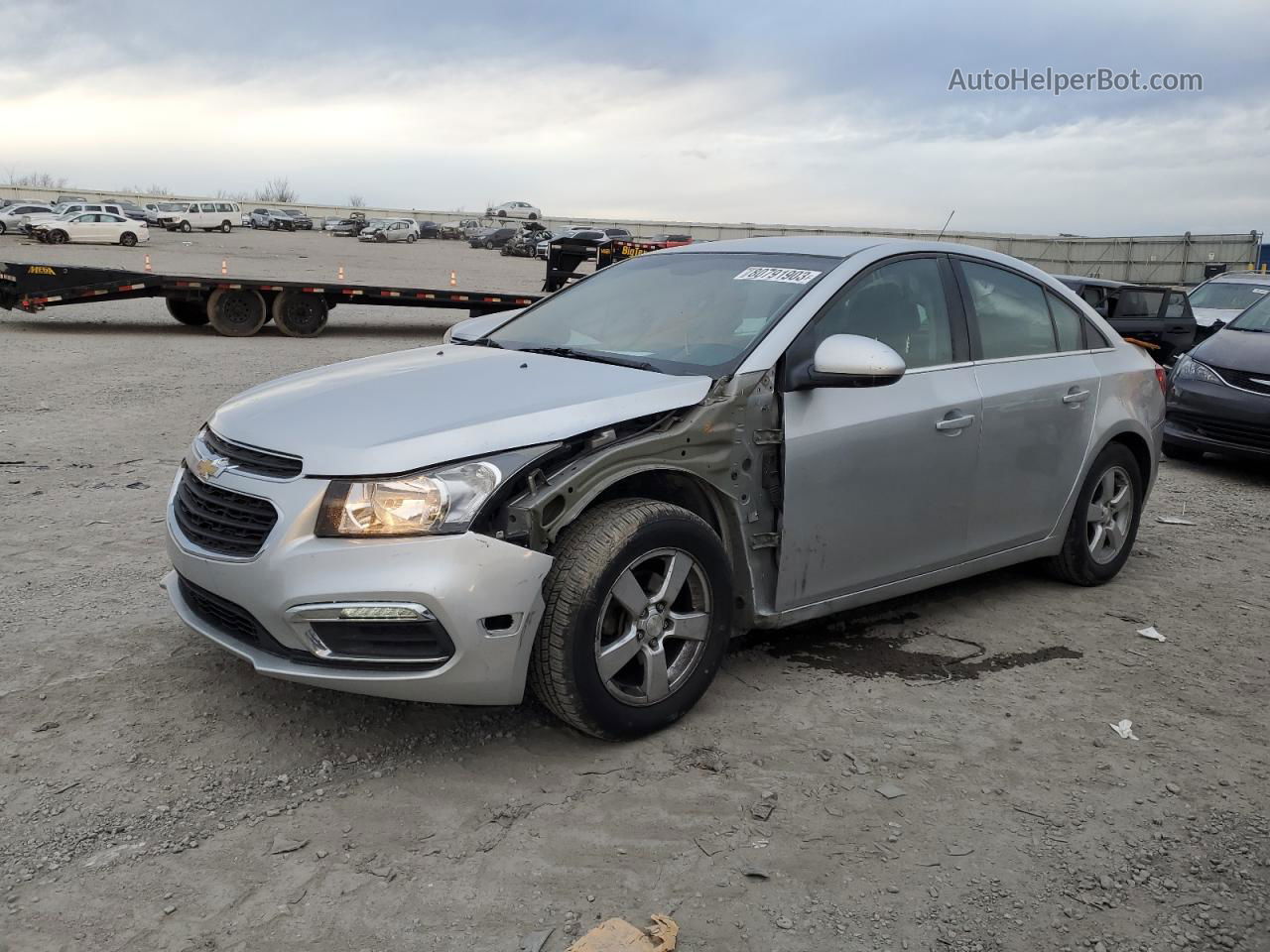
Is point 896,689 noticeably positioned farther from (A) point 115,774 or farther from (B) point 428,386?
(A) point 115,774

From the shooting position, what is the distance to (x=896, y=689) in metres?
4.25

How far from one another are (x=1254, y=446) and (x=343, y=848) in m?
7.89

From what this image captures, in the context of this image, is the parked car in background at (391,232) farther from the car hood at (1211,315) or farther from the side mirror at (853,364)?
the side mirror at (853,364)

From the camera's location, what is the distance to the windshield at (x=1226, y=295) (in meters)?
15.5

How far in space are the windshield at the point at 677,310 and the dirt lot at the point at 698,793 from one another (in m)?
1.27

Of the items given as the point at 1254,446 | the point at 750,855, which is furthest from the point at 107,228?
the point at 750,855

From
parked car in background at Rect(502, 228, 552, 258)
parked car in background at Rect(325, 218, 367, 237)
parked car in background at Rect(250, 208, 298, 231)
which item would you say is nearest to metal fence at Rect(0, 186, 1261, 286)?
parked car in background at Rect(502, 228, 552, 258)

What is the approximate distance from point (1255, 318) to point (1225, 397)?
139 cm

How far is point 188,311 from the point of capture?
17.7 meters

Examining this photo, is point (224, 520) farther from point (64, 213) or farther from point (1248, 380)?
point (64, 213)

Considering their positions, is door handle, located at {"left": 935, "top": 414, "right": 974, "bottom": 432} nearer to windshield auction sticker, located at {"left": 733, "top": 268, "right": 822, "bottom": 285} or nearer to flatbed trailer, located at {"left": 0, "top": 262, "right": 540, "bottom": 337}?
windshield auction sticker, located at {"left": 733, "top": 268, "right": 822, "bottom": 285}

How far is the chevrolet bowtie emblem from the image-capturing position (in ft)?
11.8

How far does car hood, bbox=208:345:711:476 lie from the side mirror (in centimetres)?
42

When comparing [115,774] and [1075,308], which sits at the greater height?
[1075,308]
